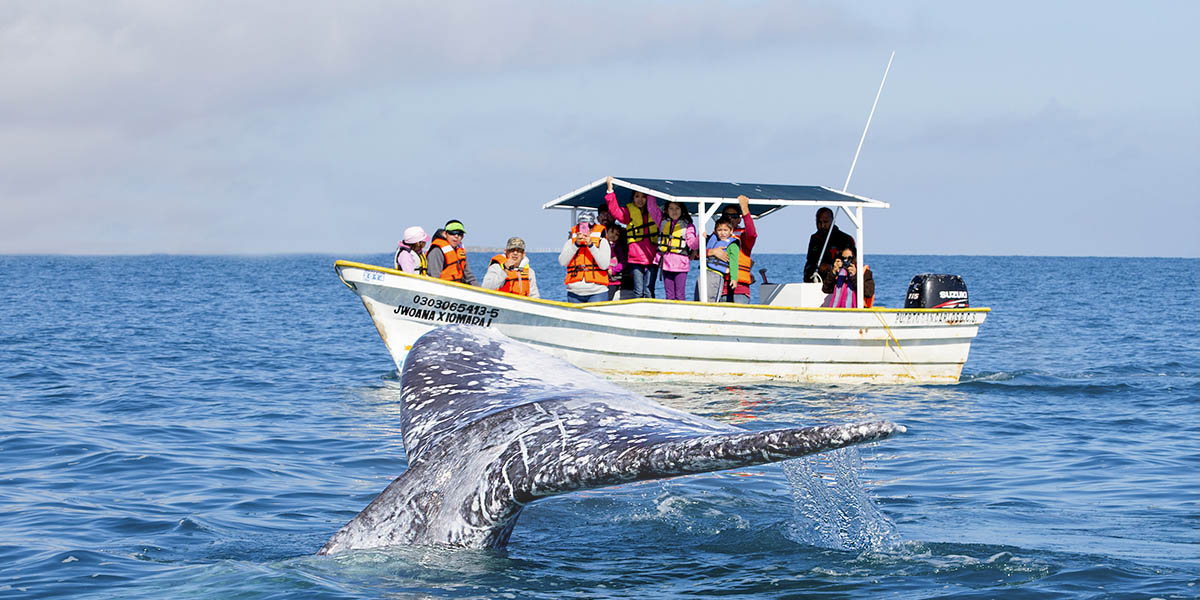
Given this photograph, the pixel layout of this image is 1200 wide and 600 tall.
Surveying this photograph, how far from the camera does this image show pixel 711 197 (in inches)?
666

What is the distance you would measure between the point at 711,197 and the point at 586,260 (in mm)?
2106

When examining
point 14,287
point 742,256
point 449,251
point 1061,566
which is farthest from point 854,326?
point 14,287

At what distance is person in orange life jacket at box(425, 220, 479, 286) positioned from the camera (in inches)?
650

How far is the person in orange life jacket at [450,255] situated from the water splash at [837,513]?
9010mm

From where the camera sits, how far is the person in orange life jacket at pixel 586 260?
53.8ft

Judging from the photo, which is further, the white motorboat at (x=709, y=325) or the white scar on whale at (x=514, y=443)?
the white motorboat at (x=709, y=325)

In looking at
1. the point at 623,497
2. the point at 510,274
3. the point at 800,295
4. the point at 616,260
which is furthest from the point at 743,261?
the point at 623,497

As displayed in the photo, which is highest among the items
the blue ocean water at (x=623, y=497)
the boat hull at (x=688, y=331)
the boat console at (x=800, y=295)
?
the boat console at (x=800, y=295)

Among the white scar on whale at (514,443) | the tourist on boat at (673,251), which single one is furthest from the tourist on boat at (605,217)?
the white scar on whale at (514,443)

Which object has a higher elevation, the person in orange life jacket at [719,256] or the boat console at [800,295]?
the person in orange life jacket at [719,256]

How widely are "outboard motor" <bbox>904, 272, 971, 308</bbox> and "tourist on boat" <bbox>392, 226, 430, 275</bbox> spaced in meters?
8.02

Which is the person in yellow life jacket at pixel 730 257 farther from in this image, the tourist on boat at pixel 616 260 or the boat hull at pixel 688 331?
the tourist on boat at pixel 616 260

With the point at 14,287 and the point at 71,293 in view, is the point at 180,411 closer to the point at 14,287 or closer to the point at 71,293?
the point at 71,293

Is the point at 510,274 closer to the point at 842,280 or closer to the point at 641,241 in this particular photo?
the point at 641,241
